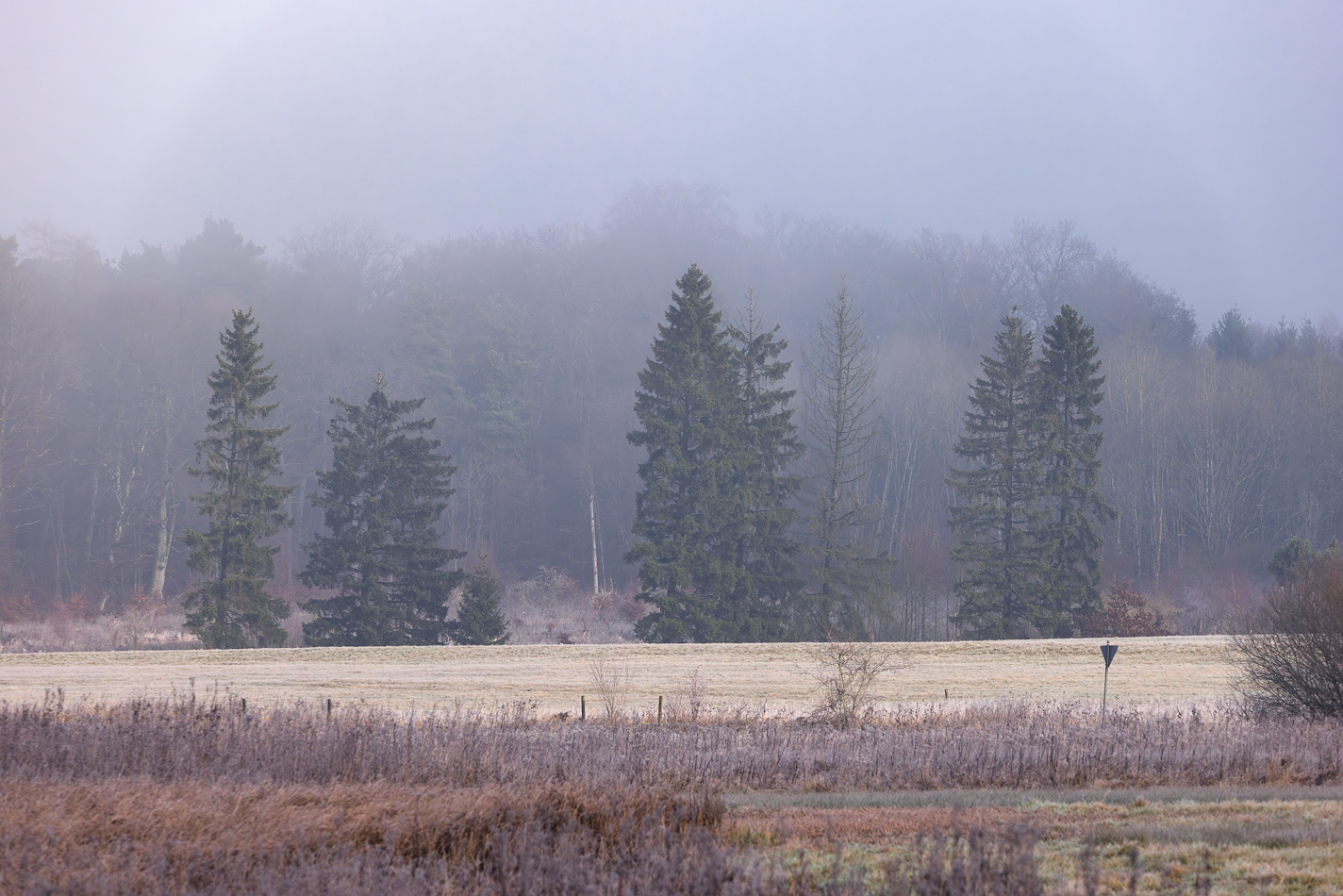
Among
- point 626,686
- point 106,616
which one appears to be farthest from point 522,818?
point 106,616

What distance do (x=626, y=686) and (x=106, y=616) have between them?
29701 mm

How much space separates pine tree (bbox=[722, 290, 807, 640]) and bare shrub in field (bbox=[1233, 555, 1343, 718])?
22.7m

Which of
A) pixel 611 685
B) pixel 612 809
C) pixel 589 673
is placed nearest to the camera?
pixel 612 809

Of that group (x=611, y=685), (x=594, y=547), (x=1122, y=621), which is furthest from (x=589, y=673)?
(x=594, y=547)

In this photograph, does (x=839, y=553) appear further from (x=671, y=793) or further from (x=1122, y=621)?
(x=671, y=793)

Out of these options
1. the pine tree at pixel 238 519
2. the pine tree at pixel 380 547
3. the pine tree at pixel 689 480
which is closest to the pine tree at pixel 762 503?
the pine tree at pixel 689 480

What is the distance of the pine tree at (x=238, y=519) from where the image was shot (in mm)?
35594

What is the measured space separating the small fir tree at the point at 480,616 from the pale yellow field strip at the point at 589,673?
549cm

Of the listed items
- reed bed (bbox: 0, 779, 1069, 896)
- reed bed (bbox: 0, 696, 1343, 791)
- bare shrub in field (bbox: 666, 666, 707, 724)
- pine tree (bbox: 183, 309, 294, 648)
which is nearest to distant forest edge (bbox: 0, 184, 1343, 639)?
pine tree (bbox: 183, 309, 294, 648)

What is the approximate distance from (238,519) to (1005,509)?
29.8 m

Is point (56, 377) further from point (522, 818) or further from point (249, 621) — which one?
point (522, 818)

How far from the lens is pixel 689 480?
4050 cm

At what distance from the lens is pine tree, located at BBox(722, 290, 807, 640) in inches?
1561

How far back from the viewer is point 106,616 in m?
42.2
